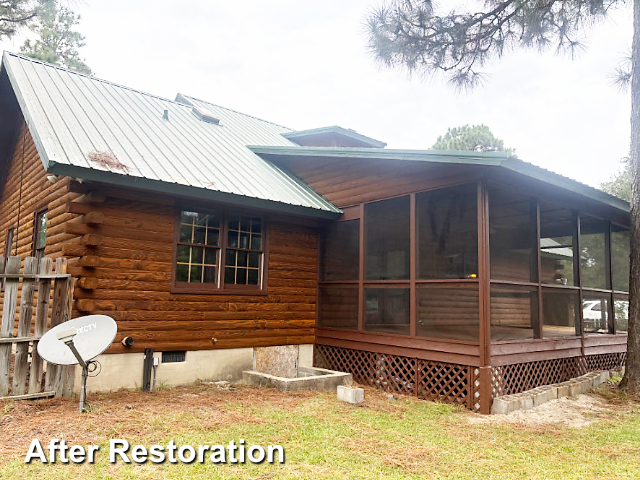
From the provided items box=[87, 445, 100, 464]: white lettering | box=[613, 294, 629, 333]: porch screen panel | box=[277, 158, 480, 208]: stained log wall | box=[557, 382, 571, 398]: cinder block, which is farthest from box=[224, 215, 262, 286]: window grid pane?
box=[613, 294, 629, 333]: porch screen panel

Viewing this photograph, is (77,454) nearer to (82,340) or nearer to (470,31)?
(82,340)

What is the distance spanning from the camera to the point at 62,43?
2644 centimetres

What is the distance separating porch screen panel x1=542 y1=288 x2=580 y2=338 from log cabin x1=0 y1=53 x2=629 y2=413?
0.04 meters

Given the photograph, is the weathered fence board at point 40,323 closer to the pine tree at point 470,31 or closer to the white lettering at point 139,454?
the white lettering at point 139,454

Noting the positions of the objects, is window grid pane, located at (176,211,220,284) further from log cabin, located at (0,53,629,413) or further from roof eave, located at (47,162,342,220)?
roof eave, located at (47,162,342,220)

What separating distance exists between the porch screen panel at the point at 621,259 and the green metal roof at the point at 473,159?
9.40 ft

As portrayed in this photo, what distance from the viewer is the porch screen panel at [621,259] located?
11938mm

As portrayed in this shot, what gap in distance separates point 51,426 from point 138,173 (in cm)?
344

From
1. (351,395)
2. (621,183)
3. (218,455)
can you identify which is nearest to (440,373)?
(351,395)

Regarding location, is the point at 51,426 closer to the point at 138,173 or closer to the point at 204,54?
the point at 138,173

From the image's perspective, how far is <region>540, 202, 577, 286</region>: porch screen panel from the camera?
30.9 ft

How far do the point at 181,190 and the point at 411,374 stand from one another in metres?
4.51

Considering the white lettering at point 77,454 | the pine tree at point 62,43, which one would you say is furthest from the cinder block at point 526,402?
the pine tree at point 62,43

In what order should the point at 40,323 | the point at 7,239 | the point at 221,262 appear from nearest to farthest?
the point at 40,323
the point at 221,262
the point at 7,239
